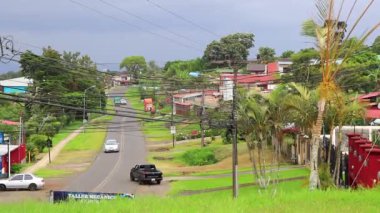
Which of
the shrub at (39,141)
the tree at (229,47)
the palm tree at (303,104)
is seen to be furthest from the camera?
the tree at (229,47)

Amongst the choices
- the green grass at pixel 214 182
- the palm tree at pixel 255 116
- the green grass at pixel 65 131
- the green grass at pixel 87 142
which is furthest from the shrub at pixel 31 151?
the palm tree at pixel 255 116

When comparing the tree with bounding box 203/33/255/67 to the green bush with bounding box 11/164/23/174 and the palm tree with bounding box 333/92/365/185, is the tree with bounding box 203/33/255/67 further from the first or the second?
the palm tree with bounding box 333/92/365/185

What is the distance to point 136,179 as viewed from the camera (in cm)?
3909

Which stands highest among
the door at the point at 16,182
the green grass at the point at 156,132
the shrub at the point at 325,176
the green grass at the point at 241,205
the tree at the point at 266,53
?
the tree at the point at 266,53

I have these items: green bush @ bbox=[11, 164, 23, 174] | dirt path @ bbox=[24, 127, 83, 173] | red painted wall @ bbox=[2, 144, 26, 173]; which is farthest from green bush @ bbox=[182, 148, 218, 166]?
red painted wall @ bbox=[2, 144, 26, 173]

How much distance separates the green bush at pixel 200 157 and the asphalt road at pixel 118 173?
14.0 ft

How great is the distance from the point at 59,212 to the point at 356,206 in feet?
19.8

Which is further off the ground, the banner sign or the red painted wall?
the banner sign

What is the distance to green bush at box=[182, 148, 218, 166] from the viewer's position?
48.7 m

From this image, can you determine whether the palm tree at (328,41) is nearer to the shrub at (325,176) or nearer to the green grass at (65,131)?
the shrub at (325,176)

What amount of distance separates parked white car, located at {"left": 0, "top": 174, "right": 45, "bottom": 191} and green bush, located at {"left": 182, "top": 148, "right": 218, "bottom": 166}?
50.6 ft

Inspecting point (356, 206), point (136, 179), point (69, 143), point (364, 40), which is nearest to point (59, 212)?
point (356, 206)

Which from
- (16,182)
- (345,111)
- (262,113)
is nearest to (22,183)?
(16,182)

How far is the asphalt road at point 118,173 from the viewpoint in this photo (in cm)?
3559
